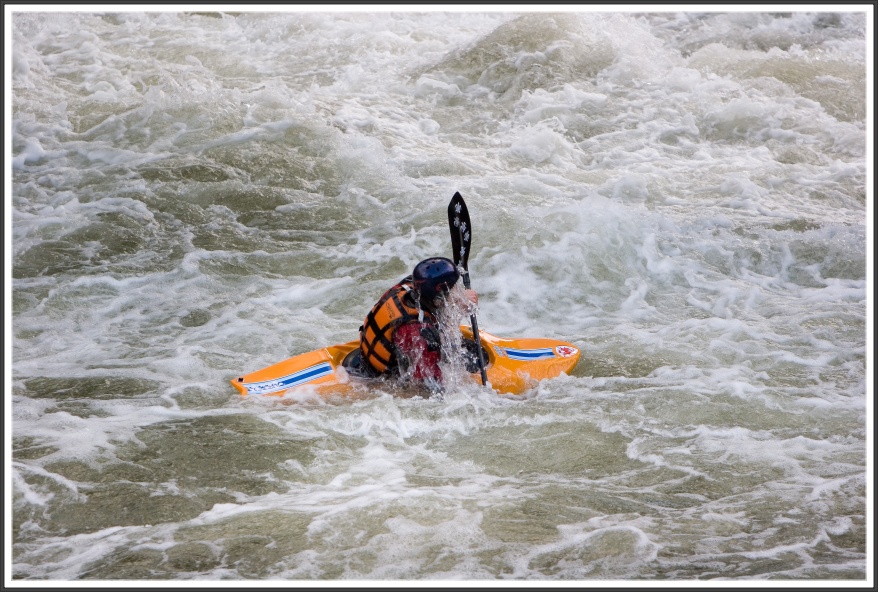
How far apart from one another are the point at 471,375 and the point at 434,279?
30.6 inches

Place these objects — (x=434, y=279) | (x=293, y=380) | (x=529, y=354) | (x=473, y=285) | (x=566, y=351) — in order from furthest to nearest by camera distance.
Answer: (x=473, y=285), (x=566, y=351), (x=529, y=354), (x=293, y=380), (x=434, y=279)

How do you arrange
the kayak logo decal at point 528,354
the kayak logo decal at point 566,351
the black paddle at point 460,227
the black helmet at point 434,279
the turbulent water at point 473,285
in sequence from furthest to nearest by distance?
the black paddle at point 460,227, the kayak logo decal at point 566,351, the kayak logo decal at point 528,354, the black helmet at point 434,279, the turbulent water at point 473,285

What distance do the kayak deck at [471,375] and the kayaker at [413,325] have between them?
0.30m

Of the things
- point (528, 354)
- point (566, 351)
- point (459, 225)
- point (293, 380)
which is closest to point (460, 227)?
point (459, 225)

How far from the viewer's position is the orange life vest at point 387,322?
4.89 m

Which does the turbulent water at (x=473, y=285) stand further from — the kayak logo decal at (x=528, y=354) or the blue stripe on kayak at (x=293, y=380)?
the kayak logo decal at (x=528, y=354)

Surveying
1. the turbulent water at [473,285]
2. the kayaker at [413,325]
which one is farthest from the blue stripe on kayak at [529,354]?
the kayaker at [413,325]

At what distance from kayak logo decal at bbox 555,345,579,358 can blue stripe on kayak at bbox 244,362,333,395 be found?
5.11 feet

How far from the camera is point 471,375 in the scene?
527cm

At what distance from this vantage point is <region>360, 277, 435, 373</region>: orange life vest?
489 centimetres

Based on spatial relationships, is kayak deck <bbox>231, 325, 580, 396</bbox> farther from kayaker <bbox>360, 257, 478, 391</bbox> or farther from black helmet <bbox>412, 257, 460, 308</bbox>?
black helmet <bbox>412, 257, 460, 308</bbox>

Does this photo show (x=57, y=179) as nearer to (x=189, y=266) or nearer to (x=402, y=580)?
(x=189, y=266)

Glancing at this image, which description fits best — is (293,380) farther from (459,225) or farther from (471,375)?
(459,225)

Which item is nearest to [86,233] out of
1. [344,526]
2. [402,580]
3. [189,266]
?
[189,266]
